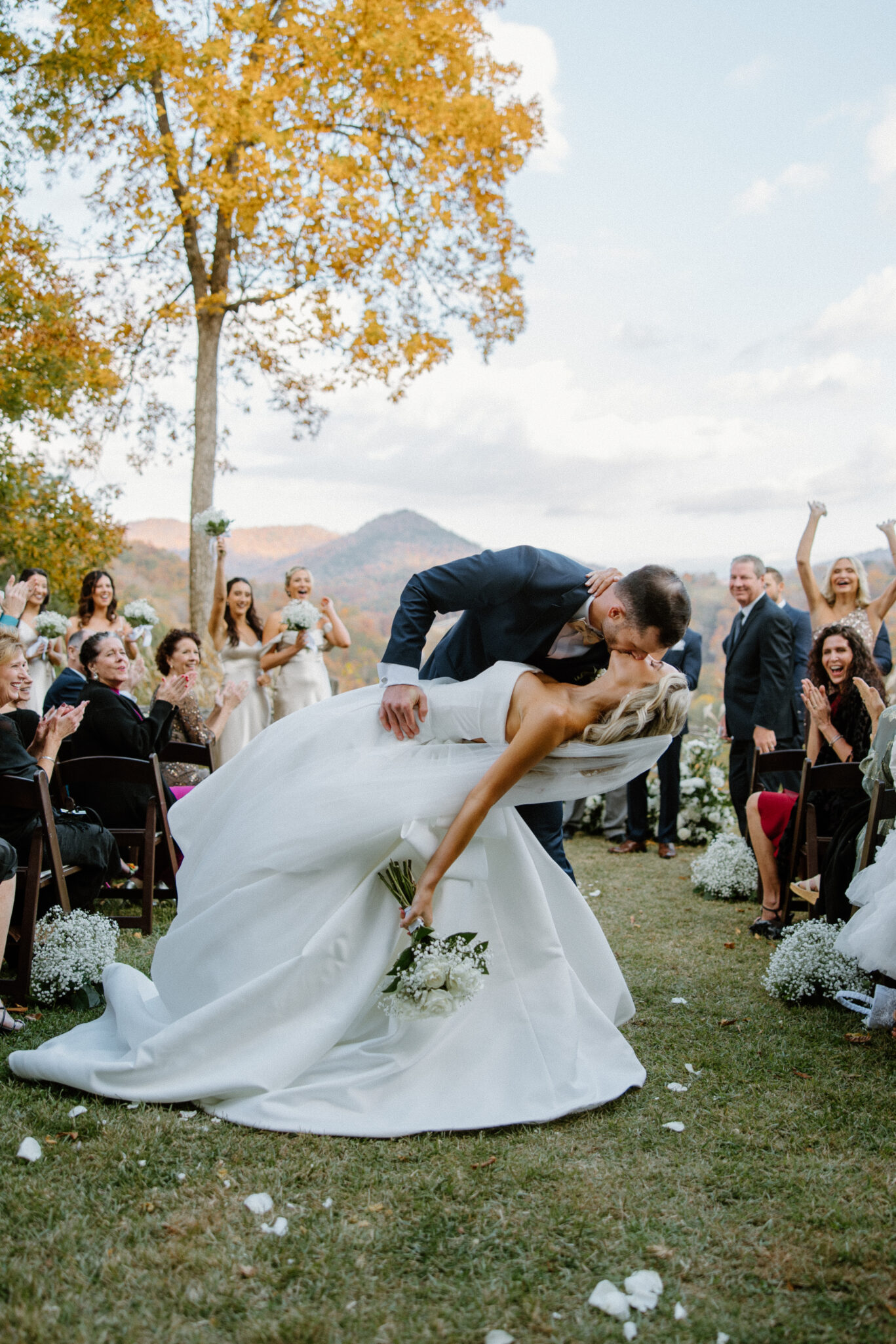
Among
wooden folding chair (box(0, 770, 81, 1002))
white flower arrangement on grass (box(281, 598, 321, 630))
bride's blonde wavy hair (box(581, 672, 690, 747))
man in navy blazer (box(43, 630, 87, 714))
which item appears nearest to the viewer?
bride's blonde wavy hair (box(581, 672, 690, 747))

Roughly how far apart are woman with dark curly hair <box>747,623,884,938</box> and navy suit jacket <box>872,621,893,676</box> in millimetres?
1759

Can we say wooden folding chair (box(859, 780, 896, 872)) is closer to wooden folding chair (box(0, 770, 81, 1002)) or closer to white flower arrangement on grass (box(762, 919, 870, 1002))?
white flower arrangement on grass (box(762, 919, 870, 1002))

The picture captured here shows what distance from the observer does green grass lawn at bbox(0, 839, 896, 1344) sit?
2156 mm

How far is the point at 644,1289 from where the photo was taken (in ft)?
7.37

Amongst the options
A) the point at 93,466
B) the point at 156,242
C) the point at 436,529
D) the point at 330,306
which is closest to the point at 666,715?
the point at 330,306

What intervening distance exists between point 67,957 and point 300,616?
452 cm

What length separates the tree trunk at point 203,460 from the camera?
10.5 meters

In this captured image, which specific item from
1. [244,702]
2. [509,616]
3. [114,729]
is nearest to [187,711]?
[114,729]

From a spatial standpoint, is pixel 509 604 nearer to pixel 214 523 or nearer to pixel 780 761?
pixel 780 761

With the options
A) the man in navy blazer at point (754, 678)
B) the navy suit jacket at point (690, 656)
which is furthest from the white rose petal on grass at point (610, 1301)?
the navy suit jacket at point (690, 656)

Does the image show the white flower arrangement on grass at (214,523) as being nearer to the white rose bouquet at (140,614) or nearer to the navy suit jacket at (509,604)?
the white rose bouquet at (140,614)

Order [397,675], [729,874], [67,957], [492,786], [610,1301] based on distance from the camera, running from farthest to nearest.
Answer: [729,874] → [67,957] → [397,675] → [492,786] → [610,1301]

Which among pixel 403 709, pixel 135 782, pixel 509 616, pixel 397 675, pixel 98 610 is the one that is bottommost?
pixel 135 782

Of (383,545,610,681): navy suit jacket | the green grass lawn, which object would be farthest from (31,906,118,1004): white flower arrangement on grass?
(383,545,610,681): navy suit jacket
